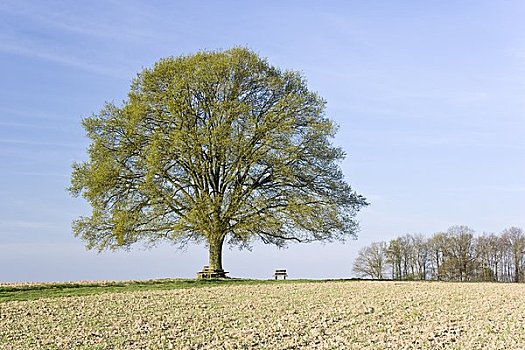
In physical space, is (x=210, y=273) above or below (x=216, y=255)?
Answer: below

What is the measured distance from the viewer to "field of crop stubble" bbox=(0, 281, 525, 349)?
1434 centimetres

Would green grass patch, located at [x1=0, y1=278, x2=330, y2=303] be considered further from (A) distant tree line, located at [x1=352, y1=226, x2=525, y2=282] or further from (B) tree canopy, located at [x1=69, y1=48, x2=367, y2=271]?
(A) distant tree line, located at [x1=352, y1=226, x2=525, y2=282]

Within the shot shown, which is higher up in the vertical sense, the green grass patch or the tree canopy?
the tree canopy

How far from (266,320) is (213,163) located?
17.9 meters

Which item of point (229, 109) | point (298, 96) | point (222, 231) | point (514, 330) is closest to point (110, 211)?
point (222, 231)

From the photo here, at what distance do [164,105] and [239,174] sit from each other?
5.56m

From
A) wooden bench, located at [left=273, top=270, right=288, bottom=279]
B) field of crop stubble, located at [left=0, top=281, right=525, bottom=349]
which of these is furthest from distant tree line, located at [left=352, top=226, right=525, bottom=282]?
field of crop stubble, located at [left=0, top=281, right=525, bottom=349]

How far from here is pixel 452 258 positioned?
51156 millimetres

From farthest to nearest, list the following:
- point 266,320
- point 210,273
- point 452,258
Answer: point 452,258 → point 210,273 → point 266,320

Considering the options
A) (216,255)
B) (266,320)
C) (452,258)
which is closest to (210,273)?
(216,255)

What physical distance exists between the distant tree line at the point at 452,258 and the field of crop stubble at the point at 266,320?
2575 centimetres

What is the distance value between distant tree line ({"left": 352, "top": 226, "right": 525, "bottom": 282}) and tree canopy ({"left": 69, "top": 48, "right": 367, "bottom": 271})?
18.2m

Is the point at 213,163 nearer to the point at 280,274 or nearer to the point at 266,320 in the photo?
the point at 280,274

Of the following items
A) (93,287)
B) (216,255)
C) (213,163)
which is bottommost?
(93,287)
